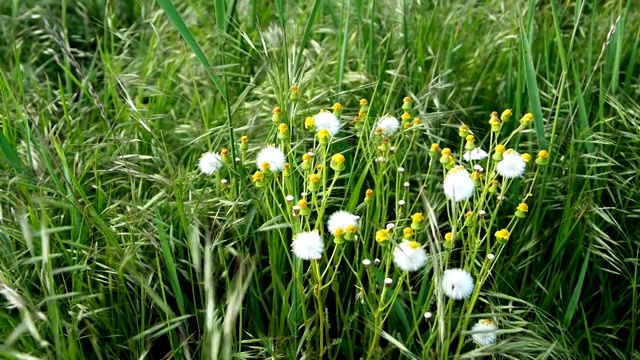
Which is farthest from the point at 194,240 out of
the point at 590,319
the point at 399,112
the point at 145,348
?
the point at 590,319

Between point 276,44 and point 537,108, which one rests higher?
point 276,44

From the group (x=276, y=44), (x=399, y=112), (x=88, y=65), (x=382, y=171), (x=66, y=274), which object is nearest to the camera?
(x=382, y=171)

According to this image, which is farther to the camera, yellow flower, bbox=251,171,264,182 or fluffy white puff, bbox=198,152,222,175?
fluffy white puff, bbox=198,152,222,175

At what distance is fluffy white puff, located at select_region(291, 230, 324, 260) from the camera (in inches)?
39.9

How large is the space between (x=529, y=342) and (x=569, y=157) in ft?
1.40

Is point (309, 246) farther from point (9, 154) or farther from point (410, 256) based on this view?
point (9, 154)

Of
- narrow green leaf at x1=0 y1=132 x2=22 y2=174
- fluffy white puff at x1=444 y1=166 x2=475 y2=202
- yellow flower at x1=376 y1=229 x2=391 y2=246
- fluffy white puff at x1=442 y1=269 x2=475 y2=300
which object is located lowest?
fluffy white puff at x1=442 y1=269 x2=475 y2=300

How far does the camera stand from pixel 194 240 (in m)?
1.03

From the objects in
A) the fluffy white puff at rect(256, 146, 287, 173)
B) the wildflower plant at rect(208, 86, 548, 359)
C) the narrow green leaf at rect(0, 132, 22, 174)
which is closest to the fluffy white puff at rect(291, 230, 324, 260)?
the wildflower plant at rect(208, 86, 548, 359)

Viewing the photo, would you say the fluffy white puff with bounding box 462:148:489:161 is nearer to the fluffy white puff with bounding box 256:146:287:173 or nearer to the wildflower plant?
the wildflower plant

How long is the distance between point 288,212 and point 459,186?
223 mm

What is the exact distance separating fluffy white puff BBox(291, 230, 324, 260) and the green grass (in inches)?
1.8

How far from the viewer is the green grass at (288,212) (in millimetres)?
1112

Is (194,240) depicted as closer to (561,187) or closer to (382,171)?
(382,171)
